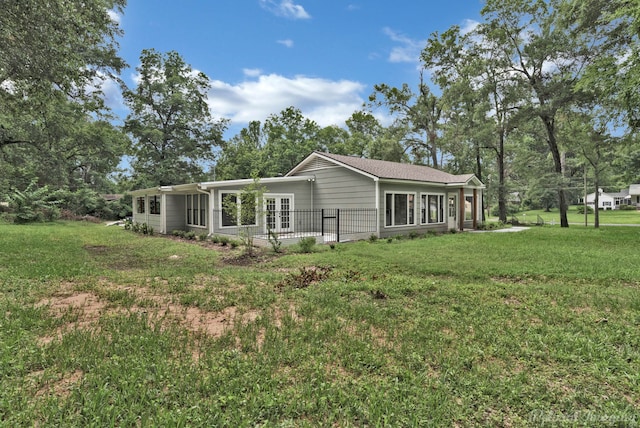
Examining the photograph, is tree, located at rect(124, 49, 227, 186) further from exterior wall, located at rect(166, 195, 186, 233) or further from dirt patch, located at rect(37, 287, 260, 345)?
dirt patch, located at rect(37, 287, 260, 345)

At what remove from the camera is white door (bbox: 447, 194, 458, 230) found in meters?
17.5

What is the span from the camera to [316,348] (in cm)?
337

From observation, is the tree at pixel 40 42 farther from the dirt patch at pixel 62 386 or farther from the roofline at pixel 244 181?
the dirt patch at pixel 62 386

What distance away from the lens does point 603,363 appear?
3.11 m

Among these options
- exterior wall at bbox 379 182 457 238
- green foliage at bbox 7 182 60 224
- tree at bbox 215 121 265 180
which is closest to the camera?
exterior wall at bbox 379 182 457 238

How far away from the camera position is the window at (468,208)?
1916cm

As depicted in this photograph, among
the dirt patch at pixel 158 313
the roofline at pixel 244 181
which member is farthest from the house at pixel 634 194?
the dirt patch at pixel 158 313

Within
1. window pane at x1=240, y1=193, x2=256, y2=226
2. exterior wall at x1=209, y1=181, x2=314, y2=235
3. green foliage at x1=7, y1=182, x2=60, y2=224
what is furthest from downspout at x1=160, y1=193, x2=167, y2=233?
green foliage at x1=7, y1=182, x2=60, y2=224

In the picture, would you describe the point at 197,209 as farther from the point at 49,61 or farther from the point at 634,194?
the point at 634,194

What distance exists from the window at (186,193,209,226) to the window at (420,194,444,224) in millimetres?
10420

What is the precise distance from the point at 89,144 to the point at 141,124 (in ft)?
18.1

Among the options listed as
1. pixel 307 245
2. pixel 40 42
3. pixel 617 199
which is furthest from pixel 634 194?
pixel 40 42

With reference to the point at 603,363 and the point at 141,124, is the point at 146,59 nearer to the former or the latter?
the point at 141,124

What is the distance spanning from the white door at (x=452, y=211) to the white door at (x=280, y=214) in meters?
8.77
